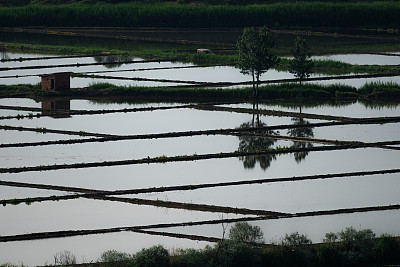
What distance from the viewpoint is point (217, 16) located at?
4388 centimetres

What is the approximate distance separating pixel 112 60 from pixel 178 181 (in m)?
17.5

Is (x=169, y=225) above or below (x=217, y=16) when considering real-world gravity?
below

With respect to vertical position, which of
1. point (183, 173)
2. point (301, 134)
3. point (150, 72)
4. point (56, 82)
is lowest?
point (183, 173)

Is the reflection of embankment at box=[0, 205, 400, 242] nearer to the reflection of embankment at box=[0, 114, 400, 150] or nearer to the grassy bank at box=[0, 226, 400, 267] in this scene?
the grassy bank at box=[0, 226, 400, 267]

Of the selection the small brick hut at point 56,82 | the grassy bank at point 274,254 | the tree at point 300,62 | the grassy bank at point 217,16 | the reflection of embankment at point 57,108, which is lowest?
the grassy bank at point 274,254

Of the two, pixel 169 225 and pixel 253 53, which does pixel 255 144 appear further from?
pixel 253 53

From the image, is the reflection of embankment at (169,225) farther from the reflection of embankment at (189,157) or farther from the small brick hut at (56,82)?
the small brick hut at (56,82)

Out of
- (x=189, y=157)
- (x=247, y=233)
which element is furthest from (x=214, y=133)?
(x=247, y=233)

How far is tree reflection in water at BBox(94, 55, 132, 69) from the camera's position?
109ft

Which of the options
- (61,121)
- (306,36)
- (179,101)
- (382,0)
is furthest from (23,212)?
(382,0)

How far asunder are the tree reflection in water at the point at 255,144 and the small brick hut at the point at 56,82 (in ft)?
24.5

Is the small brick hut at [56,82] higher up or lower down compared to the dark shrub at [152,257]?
higher up

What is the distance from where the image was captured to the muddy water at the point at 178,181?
14.4 m

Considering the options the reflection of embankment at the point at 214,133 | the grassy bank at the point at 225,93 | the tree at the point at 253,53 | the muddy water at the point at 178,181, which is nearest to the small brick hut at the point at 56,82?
the grassy bank at the point at 225,93
